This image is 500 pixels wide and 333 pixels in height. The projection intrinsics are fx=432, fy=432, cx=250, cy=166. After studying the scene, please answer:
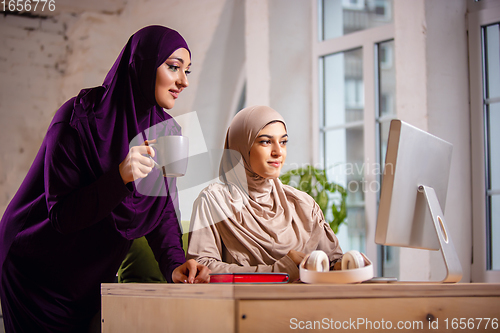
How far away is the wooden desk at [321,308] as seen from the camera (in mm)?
776

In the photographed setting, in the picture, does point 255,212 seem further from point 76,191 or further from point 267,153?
point 76,191

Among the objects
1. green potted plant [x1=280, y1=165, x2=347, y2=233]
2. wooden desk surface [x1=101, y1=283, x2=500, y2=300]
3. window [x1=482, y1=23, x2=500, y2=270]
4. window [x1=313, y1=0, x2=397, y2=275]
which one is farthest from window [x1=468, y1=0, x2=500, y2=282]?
wooden desk surface [x1=101, y1=283, x2=500, y2=300]

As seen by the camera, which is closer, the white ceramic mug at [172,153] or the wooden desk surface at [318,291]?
the wooden desk surface at [318,291]

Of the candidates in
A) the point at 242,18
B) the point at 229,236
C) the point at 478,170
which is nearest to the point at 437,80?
the point at 478,170

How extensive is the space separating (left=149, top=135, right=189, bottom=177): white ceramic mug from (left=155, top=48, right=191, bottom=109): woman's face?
22 centimetres

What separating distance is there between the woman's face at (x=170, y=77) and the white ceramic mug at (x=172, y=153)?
8.8 inches

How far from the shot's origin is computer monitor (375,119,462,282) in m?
0.98

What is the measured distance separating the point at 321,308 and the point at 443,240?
427 mm

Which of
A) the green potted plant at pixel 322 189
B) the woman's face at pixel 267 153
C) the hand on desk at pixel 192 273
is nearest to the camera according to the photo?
the hand on desk at pixel 192 273

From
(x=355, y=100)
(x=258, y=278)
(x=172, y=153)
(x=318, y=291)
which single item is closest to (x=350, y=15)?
(x=355, y=100)

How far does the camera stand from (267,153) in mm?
1465

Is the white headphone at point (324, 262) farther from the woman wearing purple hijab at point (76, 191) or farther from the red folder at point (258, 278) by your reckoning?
the woman wearing purple hijab at point (76, 191)

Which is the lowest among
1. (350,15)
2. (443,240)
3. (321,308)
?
(321,308)

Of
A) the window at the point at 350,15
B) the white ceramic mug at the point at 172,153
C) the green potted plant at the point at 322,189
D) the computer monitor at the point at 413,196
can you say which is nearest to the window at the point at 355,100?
the window at the point at 350,15
